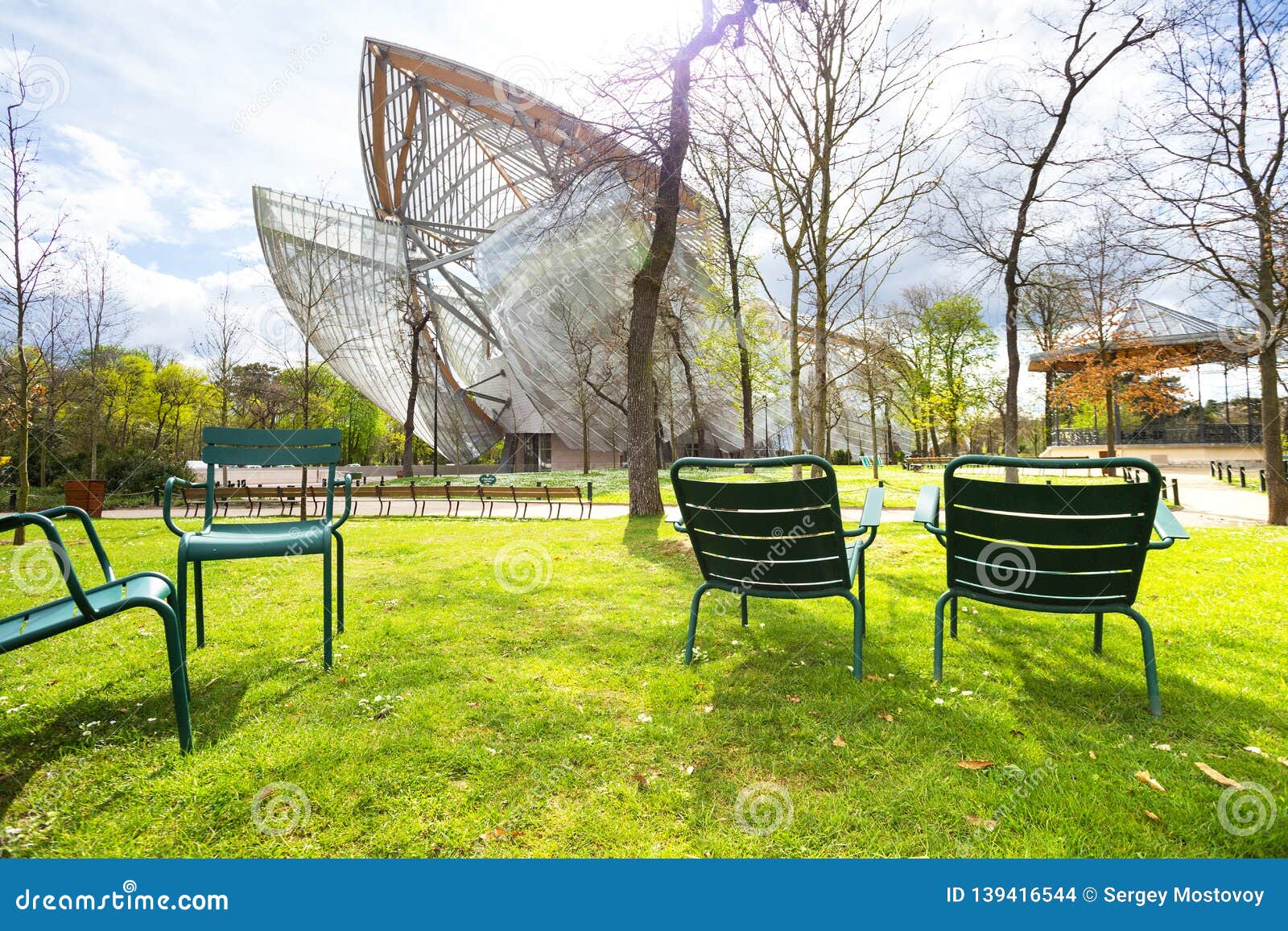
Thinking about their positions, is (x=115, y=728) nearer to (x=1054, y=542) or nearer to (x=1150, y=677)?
(x=1054, y=542)

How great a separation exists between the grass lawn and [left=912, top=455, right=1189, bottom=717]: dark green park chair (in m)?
0.46

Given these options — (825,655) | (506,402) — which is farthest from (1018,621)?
(506,402)

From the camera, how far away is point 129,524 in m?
12.4

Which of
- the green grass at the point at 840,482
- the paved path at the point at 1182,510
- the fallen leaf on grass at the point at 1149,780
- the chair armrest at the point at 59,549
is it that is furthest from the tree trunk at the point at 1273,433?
the chair armrest at the point at 59,549

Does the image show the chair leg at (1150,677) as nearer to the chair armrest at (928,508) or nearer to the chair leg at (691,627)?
the chair armrest at (928,508)

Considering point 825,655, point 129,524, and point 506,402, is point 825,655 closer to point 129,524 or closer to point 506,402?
point 129,524

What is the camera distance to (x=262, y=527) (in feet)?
12.4

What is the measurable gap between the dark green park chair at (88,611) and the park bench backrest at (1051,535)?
3.34m

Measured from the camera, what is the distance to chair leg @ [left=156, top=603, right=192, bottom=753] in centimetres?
238

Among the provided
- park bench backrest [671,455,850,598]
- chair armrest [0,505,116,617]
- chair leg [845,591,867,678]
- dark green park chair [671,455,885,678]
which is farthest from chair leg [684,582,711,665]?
chair armrest [0,505,116,617]

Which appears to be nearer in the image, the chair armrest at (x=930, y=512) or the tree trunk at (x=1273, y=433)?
the chair armrest at (x=930, y=512)

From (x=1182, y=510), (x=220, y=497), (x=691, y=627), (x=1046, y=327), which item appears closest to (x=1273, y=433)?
(x=1182, y=510)

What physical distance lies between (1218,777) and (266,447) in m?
5.07

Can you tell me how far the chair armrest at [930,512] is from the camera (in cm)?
365
